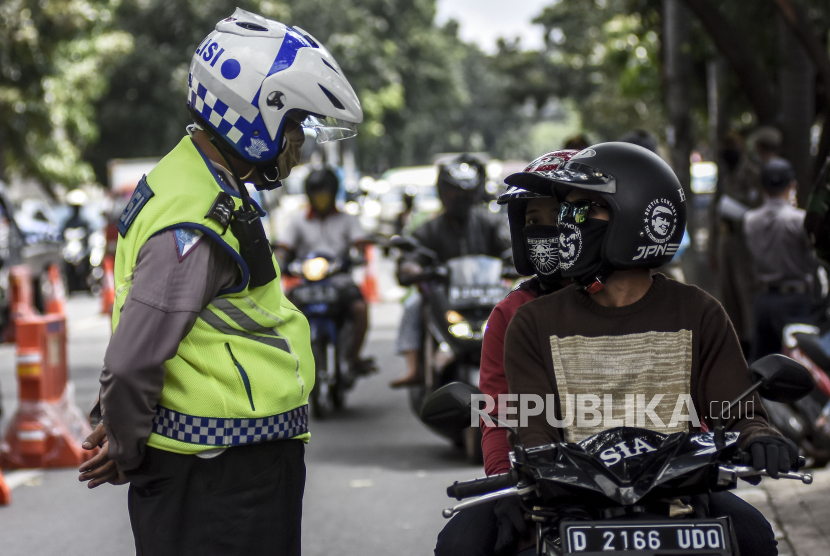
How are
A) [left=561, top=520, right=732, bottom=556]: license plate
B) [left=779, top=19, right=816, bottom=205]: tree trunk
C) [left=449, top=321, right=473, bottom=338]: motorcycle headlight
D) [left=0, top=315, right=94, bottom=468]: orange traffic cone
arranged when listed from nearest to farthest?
1. [left=561, top=520, right=732, bottom=556]: license plate
2. [left=449, top=321, right=473, bottom=338]: motorcycle headlight
3. [left=0, top=315, right=94, bottom=468]: orange traffic cone
4. [left=779, top=19, right=816, bottom=205]: tree trunk

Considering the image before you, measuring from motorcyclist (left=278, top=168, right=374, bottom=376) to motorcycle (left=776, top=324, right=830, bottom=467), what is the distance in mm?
3636

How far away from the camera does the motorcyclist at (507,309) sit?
299 cm

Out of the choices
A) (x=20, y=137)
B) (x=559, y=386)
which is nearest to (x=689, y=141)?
(x=559, y=386)

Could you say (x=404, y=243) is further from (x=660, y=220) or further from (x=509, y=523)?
(x=509, y=523)

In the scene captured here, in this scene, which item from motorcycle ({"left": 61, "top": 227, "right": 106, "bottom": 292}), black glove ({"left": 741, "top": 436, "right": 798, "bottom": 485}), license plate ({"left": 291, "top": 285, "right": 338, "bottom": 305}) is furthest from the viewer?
motorcycle ({"left": 61, "top": 227, "right": 106, "bottom": 292})

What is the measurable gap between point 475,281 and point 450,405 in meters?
4.62

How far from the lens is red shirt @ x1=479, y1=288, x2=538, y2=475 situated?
305 cm

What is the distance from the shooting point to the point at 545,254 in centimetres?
335

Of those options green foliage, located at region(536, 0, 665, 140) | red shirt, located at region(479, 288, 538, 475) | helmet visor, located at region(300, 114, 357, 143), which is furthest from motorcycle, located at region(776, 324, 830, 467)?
green foliage, located at region(536, 0, 665, 140)

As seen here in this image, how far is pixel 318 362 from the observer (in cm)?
921

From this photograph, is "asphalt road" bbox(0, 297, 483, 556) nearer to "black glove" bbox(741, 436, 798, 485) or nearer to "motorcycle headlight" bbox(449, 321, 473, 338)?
"motorcycle headlight" bbox(449, 321, 473, 338)

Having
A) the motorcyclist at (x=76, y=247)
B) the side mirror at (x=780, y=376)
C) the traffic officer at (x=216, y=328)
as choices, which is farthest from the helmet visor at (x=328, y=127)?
the motorcyclist at (x=76, y=247)

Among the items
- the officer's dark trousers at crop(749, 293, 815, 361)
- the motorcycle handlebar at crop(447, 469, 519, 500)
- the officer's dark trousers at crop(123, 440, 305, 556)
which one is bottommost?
the officer's dark trousers at crop(749, 293, 815, 361)

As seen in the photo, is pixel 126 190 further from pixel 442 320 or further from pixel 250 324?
pixel 250 324
